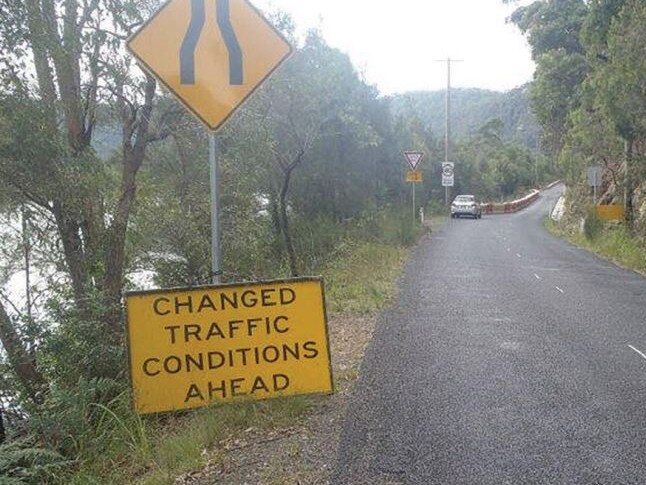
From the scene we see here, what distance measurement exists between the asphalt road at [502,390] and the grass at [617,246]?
17.9 ft

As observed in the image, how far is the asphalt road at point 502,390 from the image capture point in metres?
5.00

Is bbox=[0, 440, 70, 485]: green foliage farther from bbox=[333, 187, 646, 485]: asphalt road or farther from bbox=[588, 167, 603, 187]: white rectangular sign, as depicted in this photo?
bbox=[588, 167, 603, 187]: white rectangular sign

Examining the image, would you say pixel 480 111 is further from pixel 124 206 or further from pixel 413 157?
pixel 124 206

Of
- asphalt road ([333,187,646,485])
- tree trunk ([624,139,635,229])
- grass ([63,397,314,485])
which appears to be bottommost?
asphalt road ([333,187,646,485])

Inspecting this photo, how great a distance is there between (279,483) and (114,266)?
6.11 m

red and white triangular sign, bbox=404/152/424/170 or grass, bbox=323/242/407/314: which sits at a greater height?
red and white triangular sign, bbox=404/152/424/170

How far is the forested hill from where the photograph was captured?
131 m

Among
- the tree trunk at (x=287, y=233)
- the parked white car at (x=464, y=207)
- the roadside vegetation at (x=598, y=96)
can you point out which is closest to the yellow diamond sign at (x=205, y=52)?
the tree trunk at (x=287, y=233)

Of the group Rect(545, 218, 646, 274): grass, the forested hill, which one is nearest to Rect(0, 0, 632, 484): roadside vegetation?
Rect(545, 218, 646, 274): grass

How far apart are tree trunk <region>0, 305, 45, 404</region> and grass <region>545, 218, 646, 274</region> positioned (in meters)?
15.3

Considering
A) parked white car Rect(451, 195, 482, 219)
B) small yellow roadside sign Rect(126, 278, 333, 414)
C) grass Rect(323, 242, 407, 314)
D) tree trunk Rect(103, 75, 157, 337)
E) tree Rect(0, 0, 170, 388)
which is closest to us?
small yellow roadside sign Rect(126, 278, 333, 414)

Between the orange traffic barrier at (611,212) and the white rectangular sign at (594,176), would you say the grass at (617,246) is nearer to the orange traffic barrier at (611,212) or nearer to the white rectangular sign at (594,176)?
the orange traffic barrier at (611,212)

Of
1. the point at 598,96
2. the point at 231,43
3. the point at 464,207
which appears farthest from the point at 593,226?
the point at 231,43

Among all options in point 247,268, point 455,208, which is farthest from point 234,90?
point 455,208
